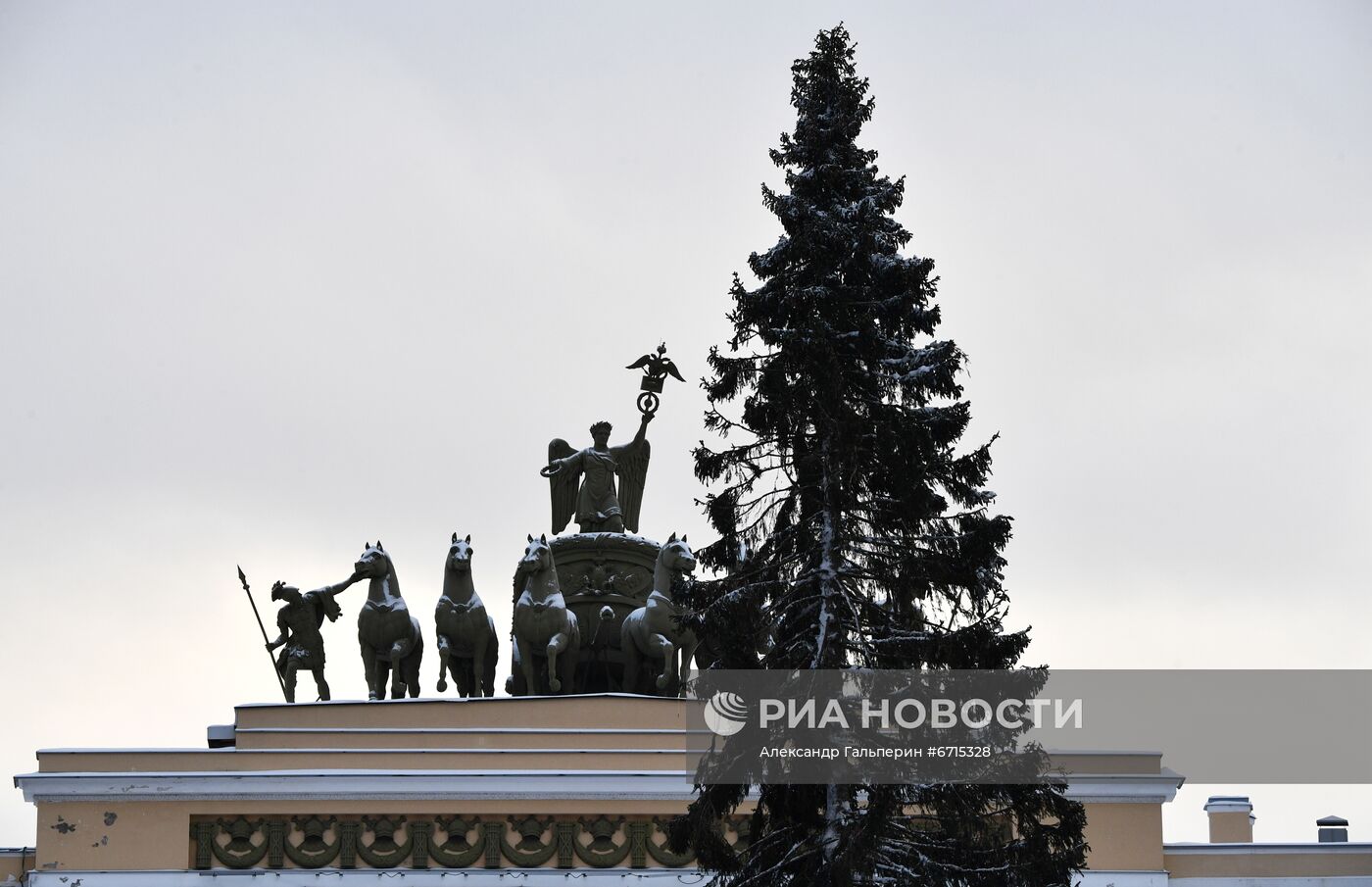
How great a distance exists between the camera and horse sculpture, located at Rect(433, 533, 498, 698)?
31656 millimetres

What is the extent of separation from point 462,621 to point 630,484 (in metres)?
4.09

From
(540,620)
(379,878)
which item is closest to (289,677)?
(540,620)

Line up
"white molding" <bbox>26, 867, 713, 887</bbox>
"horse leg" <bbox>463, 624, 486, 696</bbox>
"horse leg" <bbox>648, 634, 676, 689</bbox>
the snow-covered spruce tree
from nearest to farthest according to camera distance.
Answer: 1. the snow-covered spruce tree
2. "white molding" <bbox>26, 867, 713, 887</bbox>
3. "horse leg" <bbox>648, 634, 676, 689</bbox>
4. "horse leg" <bbox>463, 624, 486, 696</bbox>

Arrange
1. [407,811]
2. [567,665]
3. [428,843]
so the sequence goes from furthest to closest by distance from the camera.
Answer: [567,665], [407,811], [428,843]

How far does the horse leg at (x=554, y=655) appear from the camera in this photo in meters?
31.5

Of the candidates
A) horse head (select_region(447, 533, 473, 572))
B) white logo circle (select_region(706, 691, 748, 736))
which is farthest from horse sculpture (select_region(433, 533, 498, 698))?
white logo circle (select_region(706, 691, 748, 736))

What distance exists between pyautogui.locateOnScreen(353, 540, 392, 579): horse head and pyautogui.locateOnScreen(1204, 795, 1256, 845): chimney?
408 inches

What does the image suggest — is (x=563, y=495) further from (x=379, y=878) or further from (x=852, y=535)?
(x=852, y=535)

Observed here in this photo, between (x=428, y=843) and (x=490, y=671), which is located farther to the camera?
(x=490, y=671)

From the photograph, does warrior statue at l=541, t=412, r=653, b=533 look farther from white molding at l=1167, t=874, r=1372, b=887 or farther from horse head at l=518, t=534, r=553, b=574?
white molding at l=1167, t=874, r=1372, b=887

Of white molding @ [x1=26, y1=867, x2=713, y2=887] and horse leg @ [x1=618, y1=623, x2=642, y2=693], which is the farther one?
horse leg @ [x1=618, y1=623, x2=642, y2=693]

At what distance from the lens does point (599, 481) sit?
34656 millimetres

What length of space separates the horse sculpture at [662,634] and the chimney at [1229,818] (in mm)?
6843

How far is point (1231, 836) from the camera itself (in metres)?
33.3
